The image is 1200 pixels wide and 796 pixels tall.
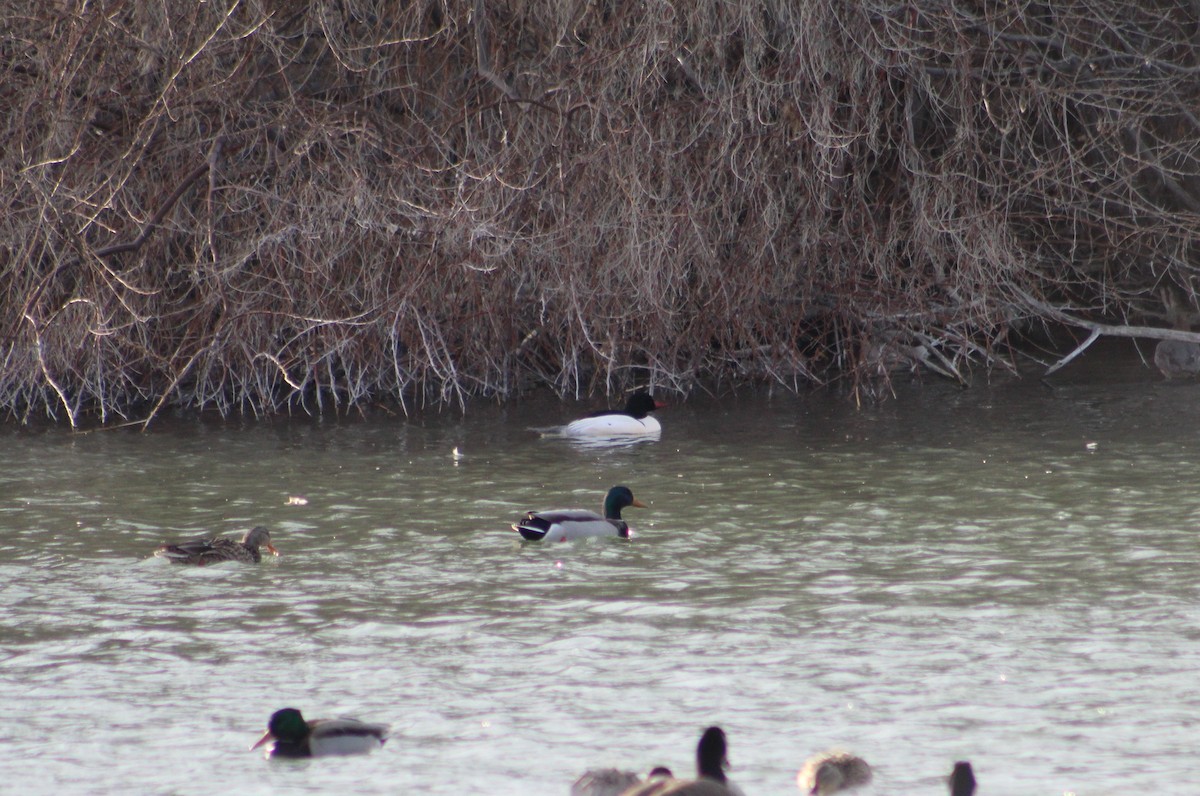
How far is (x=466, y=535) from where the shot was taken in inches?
378

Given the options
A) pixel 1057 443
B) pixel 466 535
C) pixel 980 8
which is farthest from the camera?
pixel 980 8

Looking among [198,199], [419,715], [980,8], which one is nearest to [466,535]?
[419,715]

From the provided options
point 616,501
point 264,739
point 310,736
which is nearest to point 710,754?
point 310,736

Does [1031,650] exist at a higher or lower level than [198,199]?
lower

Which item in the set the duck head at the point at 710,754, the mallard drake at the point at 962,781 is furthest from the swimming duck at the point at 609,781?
the mallard drake at the point at 962,781

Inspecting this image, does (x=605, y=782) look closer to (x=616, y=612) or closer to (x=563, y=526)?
(x=616, y=612)

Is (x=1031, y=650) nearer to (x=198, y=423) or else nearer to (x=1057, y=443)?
(x=1057, y=443)

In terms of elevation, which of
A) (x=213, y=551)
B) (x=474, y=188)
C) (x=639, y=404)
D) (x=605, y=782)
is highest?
→ (x=474, y=188)

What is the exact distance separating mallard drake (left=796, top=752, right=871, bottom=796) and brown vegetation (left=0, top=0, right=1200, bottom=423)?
822cm

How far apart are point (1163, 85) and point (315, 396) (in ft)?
27.4

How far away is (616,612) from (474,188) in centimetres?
627

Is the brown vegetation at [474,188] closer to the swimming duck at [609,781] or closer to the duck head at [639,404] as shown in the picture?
the duck head at [639,404]

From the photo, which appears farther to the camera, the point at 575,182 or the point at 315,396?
the point at 315,396

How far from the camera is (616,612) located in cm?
771
